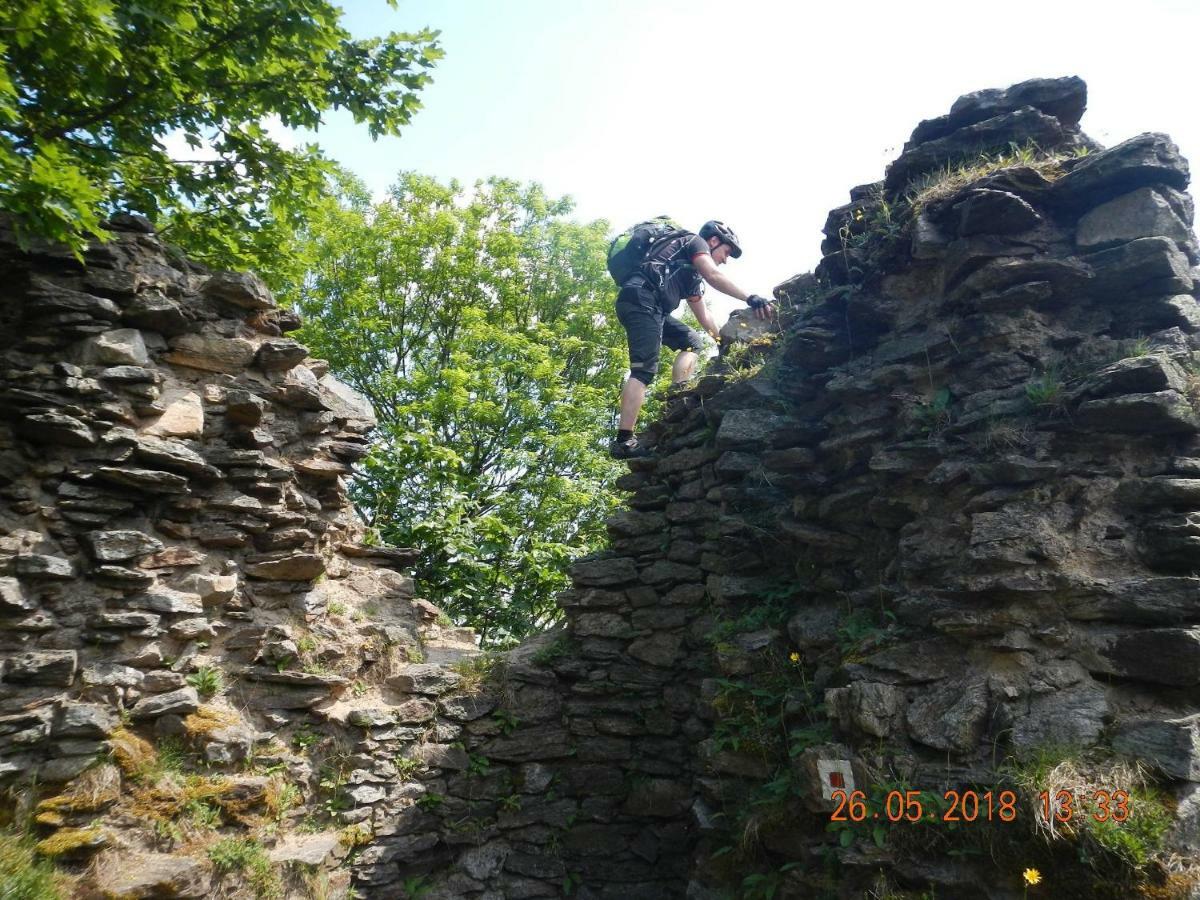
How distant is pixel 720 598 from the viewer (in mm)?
6207

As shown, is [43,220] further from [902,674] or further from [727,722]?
[902,674]

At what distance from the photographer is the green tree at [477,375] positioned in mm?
10328

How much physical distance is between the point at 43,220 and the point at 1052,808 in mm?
6209

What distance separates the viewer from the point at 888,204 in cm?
646

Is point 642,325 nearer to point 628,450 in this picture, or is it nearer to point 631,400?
point 631,400

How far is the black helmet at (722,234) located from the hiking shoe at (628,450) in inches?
83.2

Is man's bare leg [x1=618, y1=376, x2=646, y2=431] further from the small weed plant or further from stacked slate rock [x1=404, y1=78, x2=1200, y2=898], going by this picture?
the small weed plant

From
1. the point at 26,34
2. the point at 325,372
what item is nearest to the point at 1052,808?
the point at 325,372

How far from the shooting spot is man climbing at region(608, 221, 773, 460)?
297 inches

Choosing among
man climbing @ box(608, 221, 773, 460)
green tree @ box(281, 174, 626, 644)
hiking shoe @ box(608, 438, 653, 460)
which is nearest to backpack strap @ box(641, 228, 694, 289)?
man climbing @ box(608, 221, 773, 460)

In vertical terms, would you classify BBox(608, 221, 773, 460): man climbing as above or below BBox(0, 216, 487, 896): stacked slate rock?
above

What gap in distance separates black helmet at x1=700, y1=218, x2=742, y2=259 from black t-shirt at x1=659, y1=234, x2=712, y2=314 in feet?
0.39
